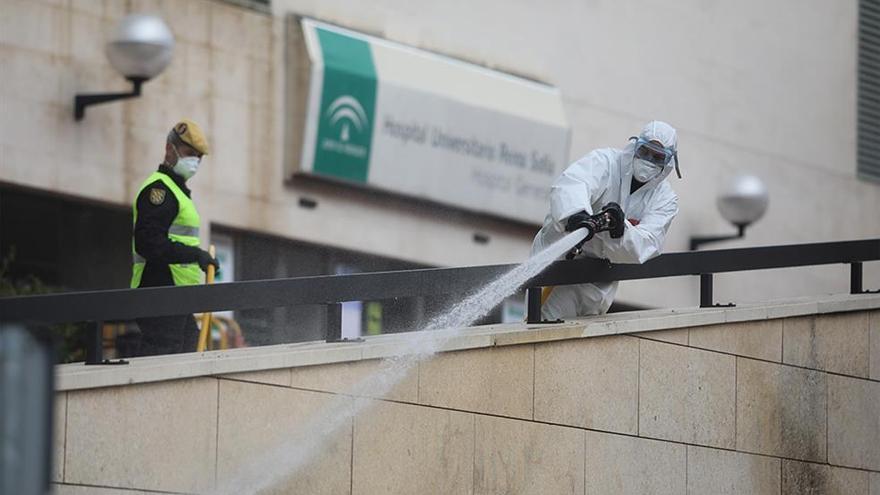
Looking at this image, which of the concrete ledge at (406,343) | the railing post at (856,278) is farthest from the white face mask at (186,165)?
the railing post at (856,278)

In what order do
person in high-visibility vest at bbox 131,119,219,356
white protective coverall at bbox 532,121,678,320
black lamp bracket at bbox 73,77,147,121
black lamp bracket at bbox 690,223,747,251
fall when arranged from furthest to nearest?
black lamp bracket at bbox 690,223,747,251 < black lamp bracket at bbox 73,77,147,121 < person in high-visibility vest at bbox 131,119,219,356 < white protective coverall at bbox 532,121,678,320

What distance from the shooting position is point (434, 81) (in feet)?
58.0

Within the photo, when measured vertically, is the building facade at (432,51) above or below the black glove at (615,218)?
above

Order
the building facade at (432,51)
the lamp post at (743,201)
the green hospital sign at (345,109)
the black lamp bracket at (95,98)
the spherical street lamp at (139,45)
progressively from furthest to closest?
the lamp post at (743,201), the green hospital sign at (345,109), the building facade at (432,51), the black lamp bracket at (95,98), the spherical street lamp at (139,45)

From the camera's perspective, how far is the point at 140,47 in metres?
14.1

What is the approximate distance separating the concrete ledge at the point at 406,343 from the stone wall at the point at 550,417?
17 mm

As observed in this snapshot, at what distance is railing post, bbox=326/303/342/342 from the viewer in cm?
769

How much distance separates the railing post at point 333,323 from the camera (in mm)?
7691

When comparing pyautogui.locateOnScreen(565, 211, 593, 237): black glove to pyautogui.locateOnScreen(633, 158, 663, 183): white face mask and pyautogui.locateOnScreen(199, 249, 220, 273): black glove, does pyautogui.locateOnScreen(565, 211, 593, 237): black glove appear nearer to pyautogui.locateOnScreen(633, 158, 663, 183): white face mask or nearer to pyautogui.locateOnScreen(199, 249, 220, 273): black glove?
pyautogui.locateOnScreen(633, 158, 663, 183): white face mask

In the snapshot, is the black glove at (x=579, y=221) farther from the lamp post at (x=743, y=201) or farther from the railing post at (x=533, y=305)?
the lamp post at (x=743, y=201)

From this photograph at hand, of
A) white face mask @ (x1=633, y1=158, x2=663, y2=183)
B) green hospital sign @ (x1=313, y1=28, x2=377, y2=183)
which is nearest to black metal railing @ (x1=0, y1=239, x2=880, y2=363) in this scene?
white face mask @ (x1=633, y1=158, x2=663, y2=183)

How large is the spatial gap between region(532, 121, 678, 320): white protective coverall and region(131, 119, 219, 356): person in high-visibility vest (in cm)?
175

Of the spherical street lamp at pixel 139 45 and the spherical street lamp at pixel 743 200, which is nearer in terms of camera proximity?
the spherical street lamp at pixel 139 45

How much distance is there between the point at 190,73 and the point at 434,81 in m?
2.86
